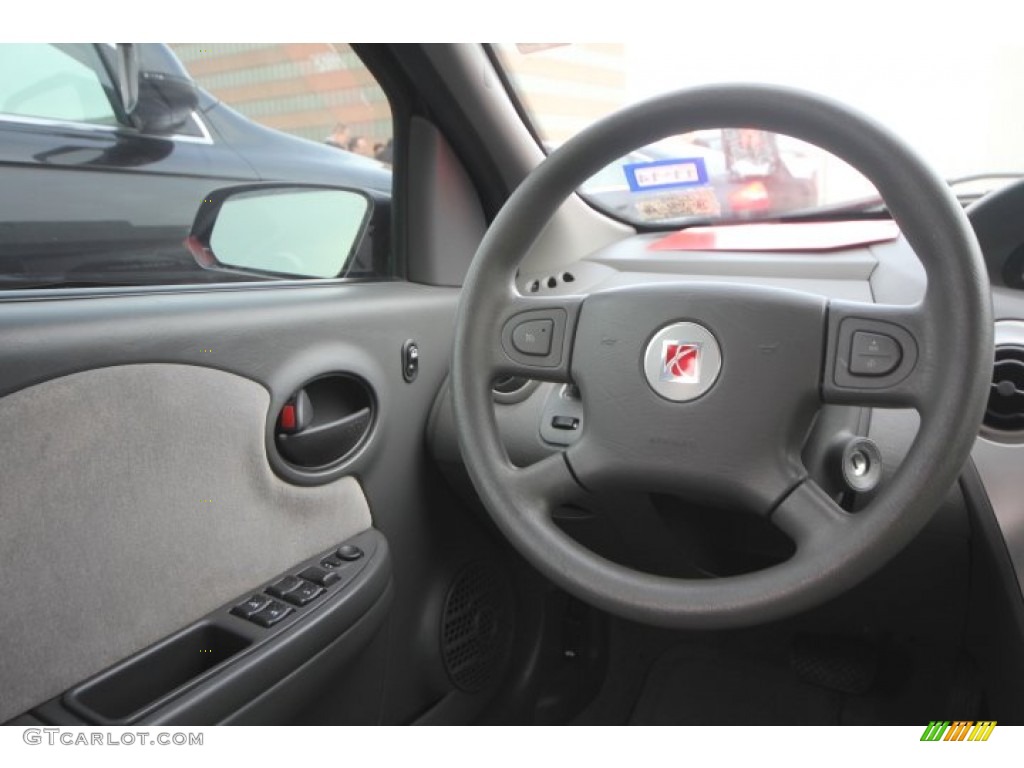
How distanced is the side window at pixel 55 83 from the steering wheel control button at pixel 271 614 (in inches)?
30.7

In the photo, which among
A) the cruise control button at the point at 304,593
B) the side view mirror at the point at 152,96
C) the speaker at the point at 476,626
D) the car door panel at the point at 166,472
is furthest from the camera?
the speaker at the point at 476,626

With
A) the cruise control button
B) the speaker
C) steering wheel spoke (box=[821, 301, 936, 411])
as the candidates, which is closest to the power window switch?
the cruise control button

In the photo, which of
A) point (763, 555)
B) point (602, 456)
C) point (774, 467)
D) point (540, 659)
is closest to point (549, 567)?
point (602, 456)

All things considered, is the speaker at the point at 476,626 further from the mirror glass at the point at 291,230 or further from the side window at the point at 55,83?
the side window at the point at 55,83

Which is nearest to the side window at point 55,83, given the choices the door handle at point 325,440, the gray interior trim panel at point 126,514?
the gray interior trim panel at point 126,514

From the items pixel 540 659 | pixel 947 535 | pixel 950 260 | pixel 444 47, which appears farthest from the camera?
pixel 540 659

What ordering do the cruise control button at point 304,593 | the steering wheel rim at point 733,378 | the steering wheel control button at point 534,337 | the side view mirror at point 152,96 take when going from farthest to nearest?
1. the side view mirror at point 152,96
2. the cruise control button at point 304,593
3. the steering wheel control button at point 534,337
4. the steering wheel rim at point 733,378

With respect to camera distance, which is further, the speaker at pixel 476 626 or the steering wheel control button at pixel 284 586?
the speaker at pixel 476 626

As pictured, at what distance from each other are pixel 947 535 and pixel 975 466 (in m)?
0.12

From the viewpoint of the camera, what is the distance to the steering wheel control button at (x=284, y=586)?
1159mm

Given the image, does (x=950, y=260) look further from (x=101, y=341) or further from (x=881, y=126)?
(x=101, y=341)

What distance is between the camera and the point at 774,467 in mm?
899

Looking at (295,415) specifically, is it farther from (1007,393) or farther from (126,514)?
(1007,393)

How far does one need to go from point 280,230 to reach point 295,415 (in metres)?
0.42
